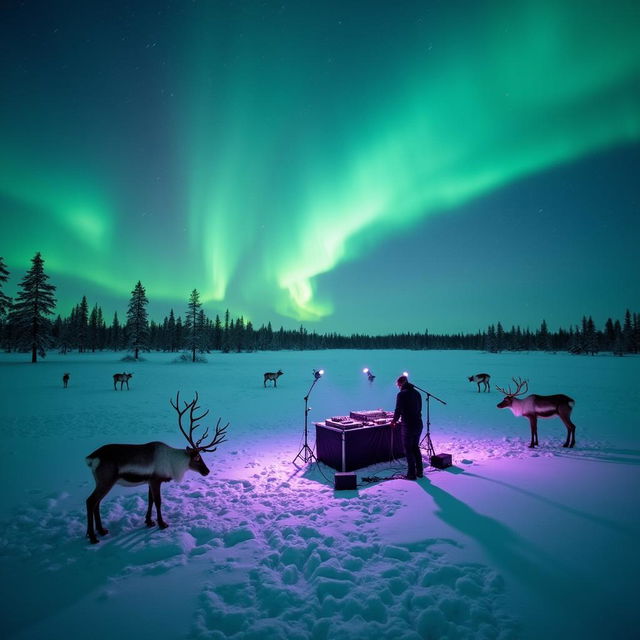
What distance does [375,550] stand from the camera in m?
4.96

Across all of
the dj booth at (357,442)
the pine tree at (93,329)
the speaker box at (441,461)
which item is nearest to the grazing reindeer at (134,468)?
the dj booth at (357,442)

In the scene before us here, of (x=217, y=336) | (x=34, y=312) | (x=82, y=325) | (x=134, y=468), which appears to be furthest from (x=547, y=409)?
(x=217, y=336)

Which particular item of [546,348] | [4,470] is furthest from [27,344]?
[546,348]

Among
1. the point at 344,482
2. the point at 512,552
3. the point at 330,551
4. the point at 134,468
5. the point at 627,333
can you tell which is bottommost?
the point at 344,482

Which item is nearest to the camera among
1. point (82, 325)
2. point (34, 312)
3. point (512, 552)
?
point (512, 552)

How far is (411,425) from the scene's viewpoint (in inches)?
314

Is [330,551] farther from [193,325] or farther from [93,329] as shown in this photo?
[93,329]

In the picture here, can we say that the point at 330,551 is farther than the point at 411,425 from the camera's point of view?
No

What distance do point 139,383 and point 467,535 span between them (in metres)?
28.0

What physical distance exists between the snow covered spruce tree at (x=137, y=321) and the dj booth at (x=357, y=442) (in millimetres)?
54005

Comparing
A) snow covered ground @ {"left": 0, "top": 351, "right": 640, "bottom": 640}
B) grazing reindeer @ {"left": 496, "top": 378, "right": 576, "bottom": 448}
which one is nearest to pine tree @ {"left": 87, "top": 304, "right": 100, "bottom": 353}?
snow covered ground @ {"left": 0, "top": 351, "right": 640, "bottom": 640}

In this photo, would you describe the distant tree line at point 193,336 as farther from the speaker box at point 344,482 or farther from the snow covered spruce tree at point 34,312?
the speaker box at point 344,482

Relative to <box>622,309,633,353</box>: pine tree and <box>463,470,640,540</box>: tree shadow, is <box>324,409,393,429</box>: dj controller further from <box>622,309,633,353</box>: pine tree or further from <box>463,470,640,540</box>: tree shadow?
<box>622,309,633,353</box>: pine tree

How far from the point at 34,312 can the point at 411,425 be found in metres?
53.2
